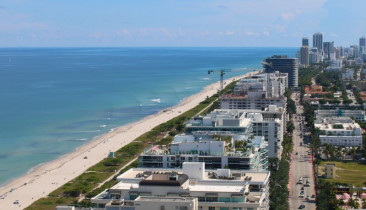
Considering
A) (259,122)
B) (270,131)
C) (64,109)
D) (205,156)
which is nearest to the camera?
(205,156)

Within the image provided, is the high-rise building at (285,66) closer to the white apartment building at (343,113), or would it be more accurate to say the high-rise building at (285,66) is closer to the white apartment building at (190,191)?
the white apartment building at (343,113)

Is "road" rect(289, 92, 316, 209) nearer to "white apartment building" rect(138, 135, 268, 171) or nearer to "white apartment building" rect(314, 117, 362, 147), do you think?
"white apartment building" rect(314, 117, 362, 147)

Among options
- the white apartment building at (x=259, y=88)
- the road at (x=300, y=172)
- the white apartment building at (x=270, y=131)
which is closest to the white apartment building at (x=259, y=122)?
the white apartment building at (x=270, y=131)

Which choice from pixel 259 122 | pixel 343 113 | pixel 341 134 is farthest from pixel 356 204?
pixel 343 113

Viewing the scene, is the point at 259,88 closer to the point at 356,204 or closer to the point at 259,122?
the point at 259,122

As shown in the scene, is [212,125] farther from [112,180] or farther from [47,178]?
[47,178]
